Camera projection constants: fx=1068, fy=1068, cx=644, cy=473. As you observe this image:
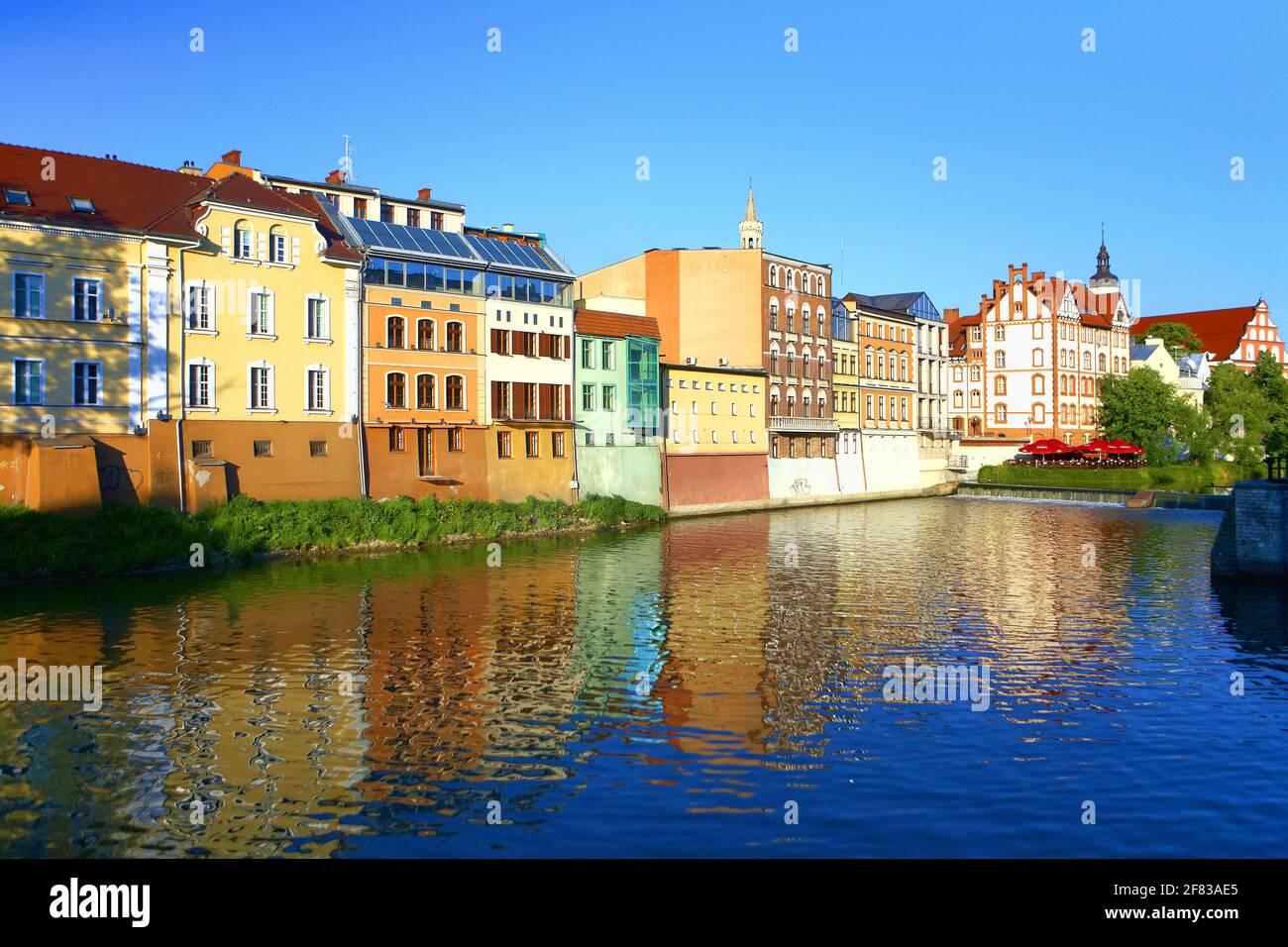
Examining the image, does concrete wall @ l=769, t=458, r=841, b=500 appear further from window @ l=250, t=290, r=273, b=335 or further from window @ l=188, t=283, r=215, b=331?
window @ l=188, t=283, r=215, b=331

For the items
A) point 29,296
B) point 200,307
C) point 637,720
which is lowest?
point 637,720

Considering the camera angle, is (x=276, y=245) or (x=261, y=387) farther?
(x=276, y=245)

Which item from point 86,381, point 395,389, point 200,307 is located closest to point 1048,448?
point 395,389

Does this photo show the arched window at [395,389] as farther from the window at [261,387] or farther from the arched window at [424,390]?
the window at [261,387]

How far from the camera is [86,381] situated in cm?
4388

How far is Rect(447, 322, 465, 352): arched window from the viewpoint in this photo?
188 feet

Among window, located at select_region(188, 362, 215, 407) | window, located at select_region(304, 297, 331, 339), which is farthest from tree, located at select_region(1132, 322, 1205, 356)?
window, located at select_region(188, 362, 215, 407)

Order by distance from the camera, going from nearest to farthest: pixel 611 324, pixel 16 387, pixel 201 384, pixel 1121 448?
pixel 16 387 → pixel 201 384 → pixel 611 324 → pixel 1121 448

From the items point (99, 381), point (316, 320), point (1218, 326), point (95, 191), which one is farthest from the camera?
point (1218, 326)

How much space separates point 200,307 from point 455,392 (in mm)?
14193

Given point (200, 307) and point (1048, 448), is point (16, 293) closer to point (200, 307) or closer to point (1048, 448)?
point (200, 307)

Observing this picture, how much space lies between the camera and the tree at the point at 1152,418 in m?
100

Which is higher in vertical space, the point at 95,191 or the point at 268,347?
the point at 95,191
